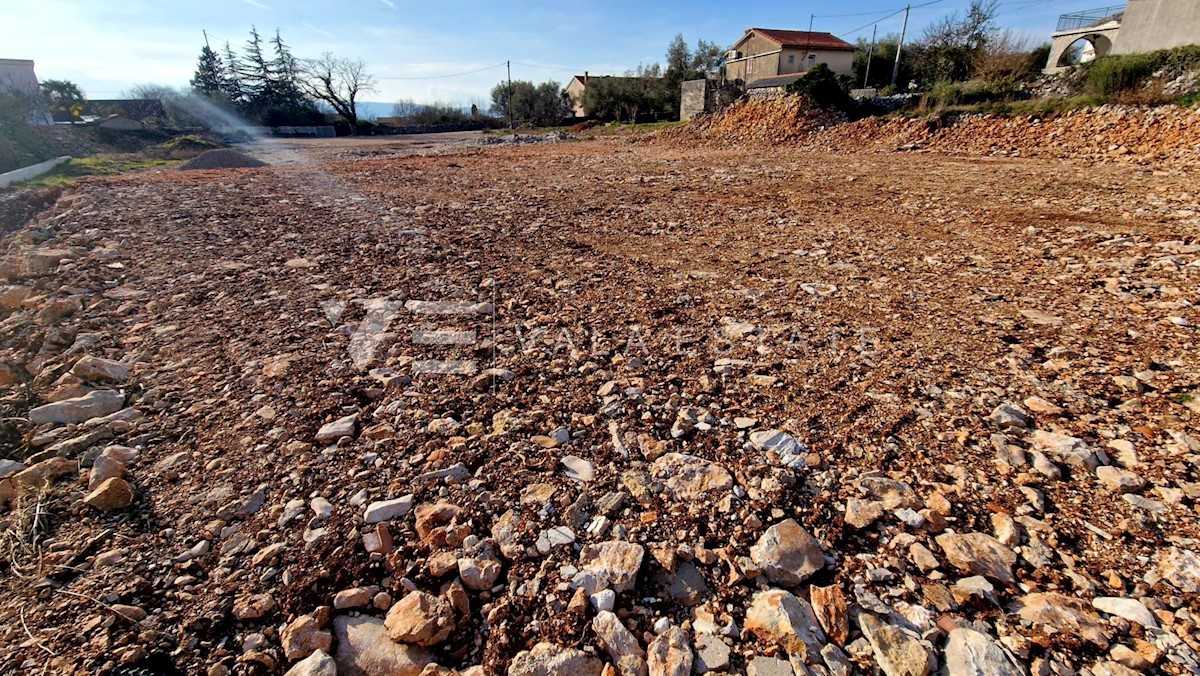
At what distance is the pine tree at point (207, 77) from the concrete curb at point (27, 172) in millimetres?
31998

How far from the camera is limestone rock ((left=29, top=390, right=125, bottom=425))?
218 centimetres

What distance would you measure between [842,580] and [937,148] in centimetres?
1145

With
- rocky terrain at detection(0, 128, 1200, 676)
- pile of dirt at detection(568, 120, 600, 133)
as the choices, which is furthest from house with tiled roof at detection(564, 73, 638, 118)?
rocky terrain at detection(0, 128, 1200, 676)

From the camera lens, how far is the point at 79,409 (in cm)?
224

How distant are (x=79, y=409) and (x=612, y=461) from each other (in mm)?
2463

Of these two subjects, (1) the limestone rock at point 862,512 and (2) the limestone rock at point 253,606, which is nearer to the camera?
(2) the limestone rock at point 253,606

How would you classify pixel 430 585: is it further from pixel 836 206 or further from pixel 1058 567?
pixel 836 206

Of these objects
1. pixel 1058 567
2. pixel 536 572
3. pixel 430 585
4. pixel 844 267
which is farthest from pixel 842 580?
pixel 844 267

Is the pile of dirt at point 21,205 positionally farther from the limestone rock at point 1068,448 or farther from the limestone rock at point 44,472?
the limestone rock at point 1068,448

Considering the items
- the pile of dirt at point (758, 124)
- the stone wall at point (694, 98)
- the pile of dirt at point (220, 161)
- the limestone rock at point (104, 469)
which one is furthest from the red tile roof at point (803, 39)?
the limestone rock at point (104, 469)

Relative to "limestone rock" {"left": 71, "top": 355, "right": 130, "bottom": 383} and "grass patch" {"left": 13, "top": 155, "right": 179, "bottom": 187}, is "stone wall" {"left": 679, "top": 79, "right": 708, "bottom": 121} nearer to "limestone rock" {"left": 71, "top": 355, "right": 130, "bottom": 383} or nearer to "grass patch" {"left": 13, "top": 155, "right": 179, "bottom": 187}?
"grass patch" {"left": 13, "top": 155, "right": 179, "bottom": 187}

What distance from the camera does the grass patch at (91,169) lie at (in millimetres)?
9641

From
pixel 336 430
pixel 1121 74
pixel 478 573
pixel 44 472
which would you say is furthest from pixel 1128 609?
pixel 1121 74

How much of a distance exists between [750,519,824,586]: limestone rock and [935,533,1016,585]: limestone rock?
0.39m
